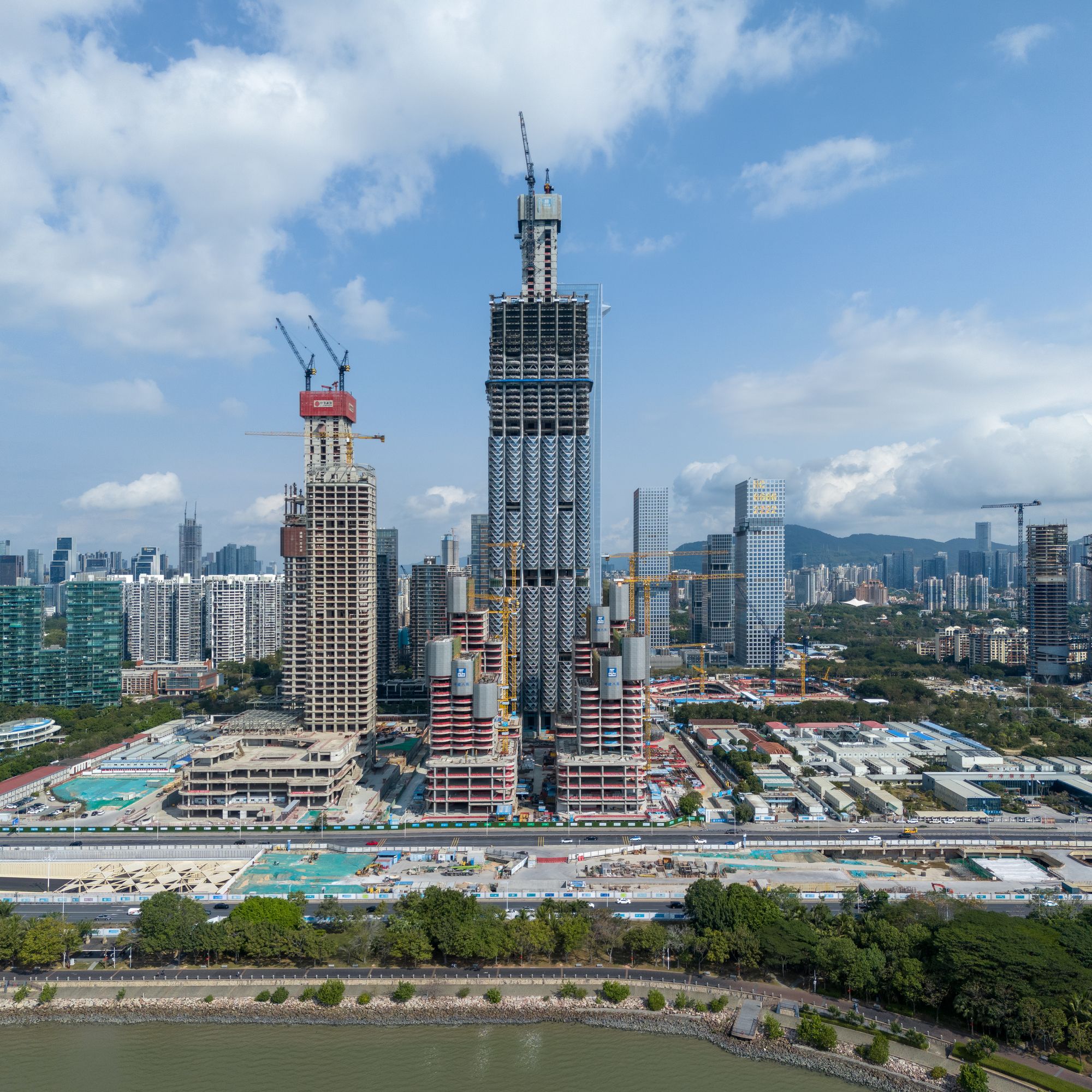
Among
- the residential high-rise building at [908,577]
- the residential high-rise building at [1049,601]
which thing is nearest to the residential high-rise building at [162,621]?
the residential high-rise building at [1049,601]

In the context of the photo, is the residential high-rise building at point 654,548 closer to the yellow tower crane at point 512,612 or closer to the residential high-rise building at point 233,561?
the yellow tower crane at point 512,612

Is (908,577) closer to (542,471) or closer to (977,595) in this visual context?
(977,595)

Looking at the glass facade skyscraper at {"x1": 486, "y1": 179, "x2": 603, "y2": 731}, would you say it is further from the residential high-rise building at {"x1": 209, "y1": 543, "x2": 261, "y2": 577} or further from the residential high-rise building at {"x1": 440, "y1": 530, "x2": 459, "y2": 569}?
the residential high-rise building at {"x1": 209, "y1": 543, "x2": 261, "y2": 577}

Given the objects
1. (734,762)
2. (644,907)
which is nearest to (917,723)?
(734,762)

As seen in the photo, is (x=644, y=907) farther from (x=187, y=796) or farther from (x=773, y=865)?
(x=187, y=796)

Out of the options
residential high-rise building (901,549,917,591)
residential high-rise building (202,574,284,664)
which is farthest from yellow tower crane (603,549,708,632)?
residential high-rise building (901,549,917,591)

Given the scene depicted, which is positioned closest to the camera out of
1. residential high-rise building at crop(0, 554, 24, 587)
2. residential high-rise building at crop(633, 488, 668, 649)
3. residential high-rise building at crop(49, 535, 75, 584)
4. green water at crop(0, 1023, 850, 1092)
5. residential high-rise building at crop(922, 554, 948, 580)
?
green water at crop(0, 1023, 850, 1092)
